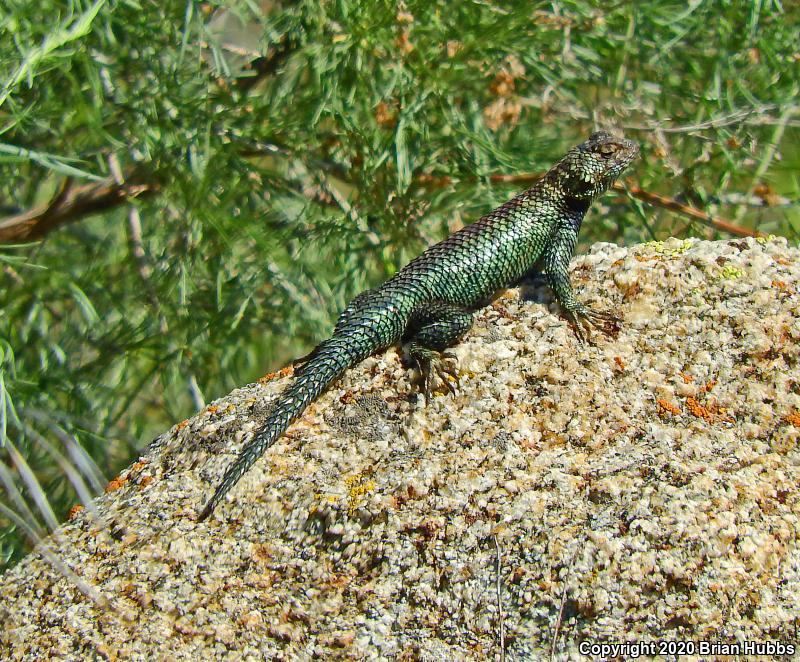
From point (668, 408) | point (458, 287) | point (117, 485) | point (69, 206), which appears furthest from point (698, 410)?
point (69, 206)

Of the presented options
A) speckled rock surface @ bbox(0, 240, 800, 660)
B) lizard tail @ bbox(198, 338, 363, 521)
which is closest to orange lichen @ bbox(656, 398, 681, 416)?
speckled rock surface @ bbox(0, 240, 800, 660)

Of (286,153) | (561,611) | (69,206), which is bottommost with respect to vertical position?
(561,611)

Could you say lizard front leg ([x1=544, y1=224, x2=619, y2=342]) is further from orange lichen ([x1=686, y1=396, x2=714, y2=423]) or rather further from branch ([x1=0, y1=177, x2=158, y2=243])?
branch ([x1=0, y1=177, x2=158, y2=243])

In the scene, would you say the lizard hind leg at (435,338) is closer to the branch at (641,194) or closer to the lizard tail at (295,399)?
the lizard tail at (295,399)

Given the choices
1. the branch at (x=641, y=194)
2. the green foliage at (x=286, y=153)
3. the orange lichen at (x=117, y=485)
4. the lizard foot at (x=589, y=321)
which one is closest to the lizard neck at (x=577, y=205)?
the green foliage at (x=286, y=153)

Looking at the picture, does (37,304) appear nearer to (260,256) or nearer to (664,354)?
(260,256)

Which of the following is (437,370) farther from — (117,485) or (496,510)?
(117,485)

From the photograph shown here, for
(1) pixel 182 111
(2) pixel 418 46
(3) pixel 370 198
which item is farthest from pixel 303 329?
(2) pixel 418 46
